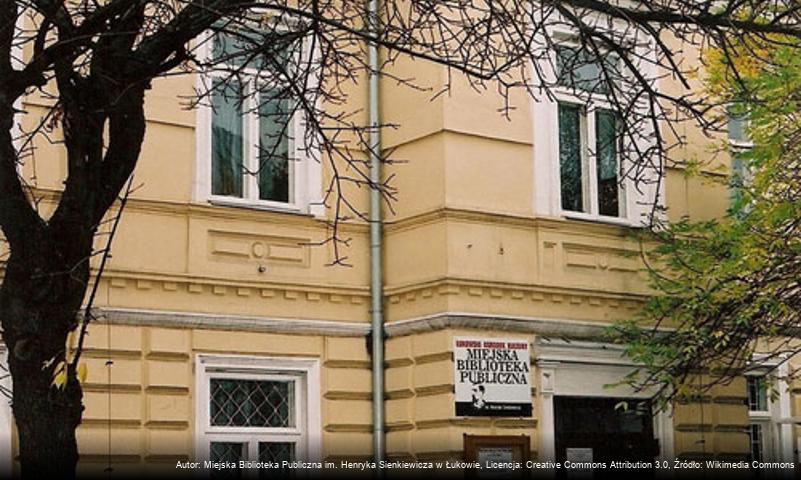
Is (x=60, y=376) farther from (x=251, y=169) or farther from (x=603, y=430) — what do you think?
(x=603, y=430)

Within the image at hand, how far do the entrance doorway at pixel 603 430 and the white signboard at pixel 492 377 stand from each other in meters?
0.60

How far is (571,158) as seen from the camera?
16.7 m

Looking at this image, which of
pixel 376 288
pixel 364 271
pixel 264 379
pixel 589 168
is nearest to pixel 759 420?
pixel 589 168

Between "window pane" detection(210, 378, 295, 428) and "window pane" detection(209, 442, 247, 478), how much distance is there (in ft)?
0.64

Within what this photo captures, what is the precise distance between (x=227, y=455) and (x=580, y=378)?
3736 millimetres

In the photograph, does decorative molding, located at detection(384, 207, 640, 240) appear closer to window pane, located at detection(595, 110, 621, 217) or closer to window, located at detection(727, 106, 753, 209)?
window pane, located at detection(595, 110, 621, 217)

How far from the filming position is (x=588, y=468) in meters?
16.2

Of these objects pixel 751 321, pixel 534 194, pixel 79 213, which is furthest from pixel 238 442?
→ pixel 79 213

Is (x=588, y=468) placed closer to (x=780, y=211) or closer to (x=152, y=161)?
(x=780, y=211)

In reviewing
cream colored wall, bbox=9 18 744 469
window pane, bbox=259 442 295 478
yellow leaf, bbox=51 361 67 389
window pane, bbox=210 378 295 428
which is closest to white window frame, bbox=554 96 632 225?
cream colored wall, bbox=9 18 744 469

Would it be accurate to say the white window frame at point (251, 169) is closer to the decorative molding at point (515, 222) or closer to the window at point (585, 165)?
the decorative molding at point (515, 222)

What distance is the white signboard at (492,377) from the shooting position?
15.1 meters

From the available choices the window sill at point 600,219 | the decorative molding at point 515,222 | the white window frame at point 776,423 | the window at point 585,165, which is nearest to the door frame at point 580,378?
the decorative molding at point 515,222

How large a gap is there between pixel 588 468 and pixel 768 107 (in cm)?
462
